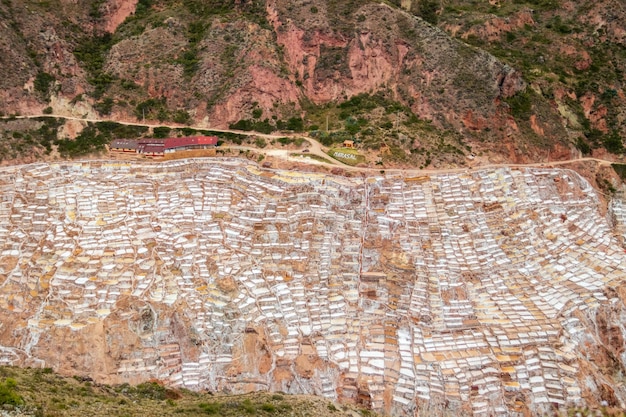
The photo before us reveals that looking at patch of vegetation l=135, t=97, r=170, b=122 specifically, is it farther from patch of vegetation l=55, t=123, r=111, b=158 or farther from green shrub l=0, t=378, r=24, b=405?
green shrub l=0, t=378, r=24, b=405

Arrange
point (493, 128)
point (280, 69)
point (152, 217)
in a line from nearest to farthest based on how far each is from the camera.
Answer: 1. point (152, 217)
2. point (493, 128)
3. point (280, 69)

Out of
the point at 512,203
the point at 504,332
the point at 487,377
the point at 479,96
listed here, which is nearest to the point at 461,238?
the point at 512,203

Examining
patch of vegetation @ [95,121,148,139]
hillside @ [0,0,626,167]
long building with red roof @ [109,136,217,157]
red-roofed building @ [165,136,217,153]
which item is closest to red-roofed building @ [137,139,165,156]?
long building with red roof @ [109,136,217,157]

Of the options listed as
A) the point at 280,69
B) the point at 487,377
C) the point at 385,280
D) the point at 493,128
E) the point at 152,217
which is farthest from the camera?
the point at 280,69

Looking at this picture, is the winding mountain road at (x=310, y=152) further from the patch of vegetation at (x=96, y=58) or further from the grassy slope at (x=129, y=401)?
the grassy slope at (x=129, y=401)

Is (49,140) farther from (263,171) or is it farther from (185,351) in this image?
(185,351)

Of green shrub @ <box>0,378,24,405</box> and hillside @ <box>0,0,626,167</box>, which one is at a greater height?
hillside @ <box>0,0,626,167</box>
